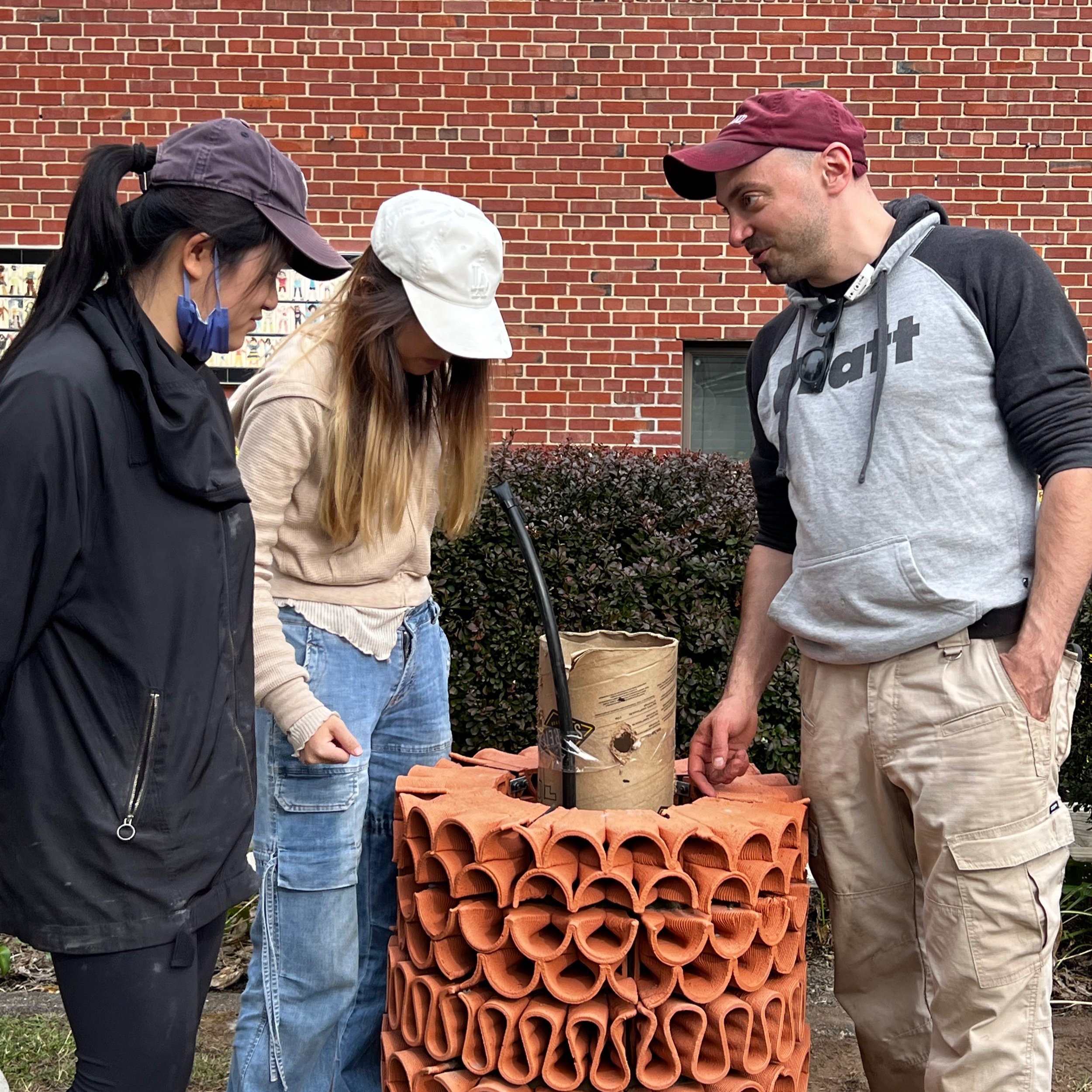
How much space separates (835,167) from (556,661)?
1.17m

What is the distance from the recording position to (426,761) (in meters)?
2.78

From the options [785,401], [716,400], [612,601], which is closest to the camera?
[785,401]

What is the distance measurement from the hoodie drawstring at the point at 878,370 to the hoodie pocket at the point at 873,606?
0.16m

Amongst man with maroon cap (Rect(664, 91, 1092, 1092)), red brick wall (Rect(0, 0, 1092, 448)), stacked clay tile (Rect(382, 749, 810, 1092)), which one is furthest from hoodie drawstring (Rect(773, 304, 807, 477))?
red brick wall (Rect(0, 0, 1092, 448))

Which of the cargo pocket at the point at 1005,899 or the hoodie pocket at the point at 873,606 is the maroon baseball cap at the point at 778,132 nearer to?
the hoodie pocket at the point at 873,606

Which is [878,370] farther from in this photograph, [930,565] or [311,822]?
[311,822]

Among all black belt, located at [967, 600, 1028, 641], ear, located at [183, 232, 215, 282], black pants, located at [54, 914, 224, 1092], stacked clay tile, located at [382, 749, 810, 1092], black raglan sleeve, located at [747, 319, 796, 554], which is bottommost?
stacked clay tile, located at [382, 749, 810, 1092]

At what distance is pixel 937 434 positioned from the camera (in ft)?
7.91

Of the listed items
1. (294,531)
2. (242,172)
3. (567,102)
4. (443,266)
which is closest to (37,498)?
(242,172)

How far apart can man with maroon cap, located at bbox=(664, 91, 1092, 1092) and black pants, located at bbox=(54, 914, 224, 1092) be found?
143 centimetres

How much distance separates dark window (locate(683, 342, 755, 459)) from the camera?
6.80 meters

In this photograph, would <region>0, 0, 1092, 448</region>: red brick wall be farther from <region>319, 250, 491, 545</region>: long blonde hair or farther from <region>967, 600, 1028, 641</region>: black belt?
<region>967, 600, 1028, 641</region>: black belt

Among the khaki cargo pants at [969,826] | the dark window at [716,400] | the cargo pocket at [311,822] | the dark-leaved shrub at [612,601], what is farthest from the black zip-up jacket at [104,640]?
the dark window at [716,400]

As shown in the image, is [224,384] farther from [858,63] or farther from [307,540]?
[307,540]
